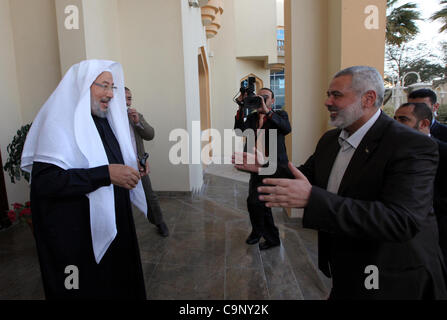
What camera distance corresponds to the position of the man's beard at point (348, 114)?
4.45ft

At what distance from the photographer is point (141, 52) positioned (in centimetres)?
527

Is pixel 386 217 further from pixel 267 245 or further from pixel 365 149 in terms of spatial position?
pixel 267 245

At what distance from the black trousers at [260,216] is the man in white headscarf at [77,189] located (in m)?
1.71

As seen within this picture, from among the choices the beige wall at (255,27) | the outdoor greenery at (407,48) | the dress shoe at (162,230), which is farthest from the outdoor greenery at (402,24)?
the dress shoe at (162,230)

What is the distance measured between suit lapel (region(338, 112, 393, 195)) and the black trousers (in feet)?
6.10

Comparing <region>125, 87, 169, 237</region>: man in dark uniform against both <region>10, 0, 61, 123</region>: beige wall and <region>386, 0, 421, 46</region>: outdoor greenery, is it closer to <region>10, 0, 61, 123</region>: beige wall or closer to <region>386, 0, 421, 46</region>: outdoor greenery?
<region>10, 0, 61, 123</region>: beige wall

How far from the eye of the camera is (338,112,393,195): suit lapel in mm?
1237

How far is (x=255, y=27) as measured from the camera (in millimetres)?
13766

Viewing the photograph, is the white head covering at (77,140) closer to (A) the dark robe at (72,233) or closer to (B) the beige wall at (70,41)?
(A) the dark robe at (72,233)

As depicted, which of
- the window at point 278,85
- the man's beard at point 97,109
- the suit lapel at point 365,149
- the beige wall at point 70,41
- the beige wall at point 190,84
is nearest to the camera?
the suit lapel at point 365,149

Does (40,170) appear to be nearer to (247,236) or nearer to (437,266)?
(437,266)

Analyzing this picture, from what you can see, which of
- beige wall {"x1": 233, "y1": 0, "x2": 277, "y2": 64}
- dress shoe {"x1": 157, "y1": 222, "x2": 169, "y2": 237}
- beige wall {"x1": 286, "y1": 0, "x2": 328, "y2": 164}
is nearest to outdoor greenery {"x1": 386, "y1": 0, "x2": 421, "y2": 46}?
beige wall {"x1": 233, "y1": 0, "x2": 277, "y2": 64}

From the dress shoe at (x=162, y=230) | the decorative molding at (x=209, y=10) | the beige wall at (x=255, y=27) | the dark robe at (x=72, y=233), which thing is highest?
the beige wall at (x=255, y=27)
